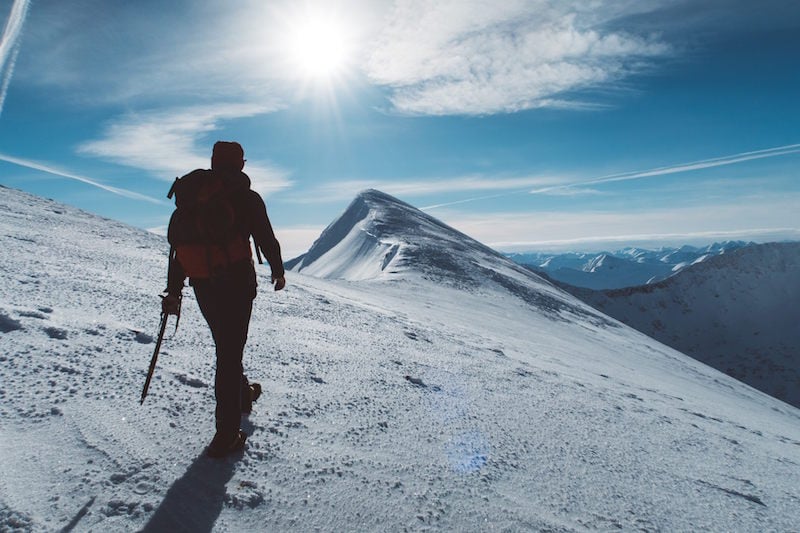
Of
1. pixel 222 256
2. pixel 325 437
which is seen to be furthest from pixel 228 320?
pixel 325 437

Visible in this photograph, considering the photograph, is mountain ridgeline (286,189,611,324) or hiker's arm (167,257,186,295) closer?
hiker's arm (167,257,186,295)

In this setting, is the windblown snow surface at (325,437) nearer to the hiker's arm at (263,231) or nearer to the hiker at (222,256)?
the hiker at (222,256)

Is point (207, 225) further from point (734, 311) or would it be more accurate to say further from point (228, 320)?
point (734, 311)

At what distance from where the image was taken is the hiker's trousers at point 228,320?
3.34 m

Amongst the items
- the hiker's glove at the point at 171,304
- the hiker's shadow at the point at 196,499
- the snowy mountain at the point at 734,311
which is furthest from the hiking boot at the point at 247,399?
the snowy mountain at the point at 734,311

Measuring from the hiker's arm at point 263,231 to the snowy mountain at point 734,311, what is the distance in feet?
248

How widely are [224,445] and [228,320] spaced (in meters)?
0.94

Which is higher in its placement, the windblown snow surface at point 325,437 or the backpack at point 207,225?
the backpack at point 207,225

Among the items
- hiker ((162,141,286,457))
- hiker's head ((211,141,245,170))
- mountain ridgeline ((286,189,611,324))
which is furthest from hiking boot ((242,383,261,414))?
mountain ridgeline ((286,189,611,324))

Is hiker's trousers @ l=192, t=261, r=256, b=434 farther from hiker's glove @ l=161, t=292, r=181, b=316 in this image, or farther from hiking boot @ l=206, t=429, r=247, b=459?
hiker's glove @ l=161, t=292, r=181, b=316

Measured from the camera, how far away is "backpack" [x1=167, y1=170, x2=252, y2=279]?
330 centimetres

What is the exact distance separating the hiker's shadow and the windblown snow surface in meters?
0.01

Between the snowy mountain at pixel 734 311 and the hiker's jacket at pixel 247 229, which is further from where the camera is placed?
the snowy mountain at pixel 734 311

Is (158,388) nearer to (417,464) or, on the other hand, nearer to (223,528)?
(223,528)
